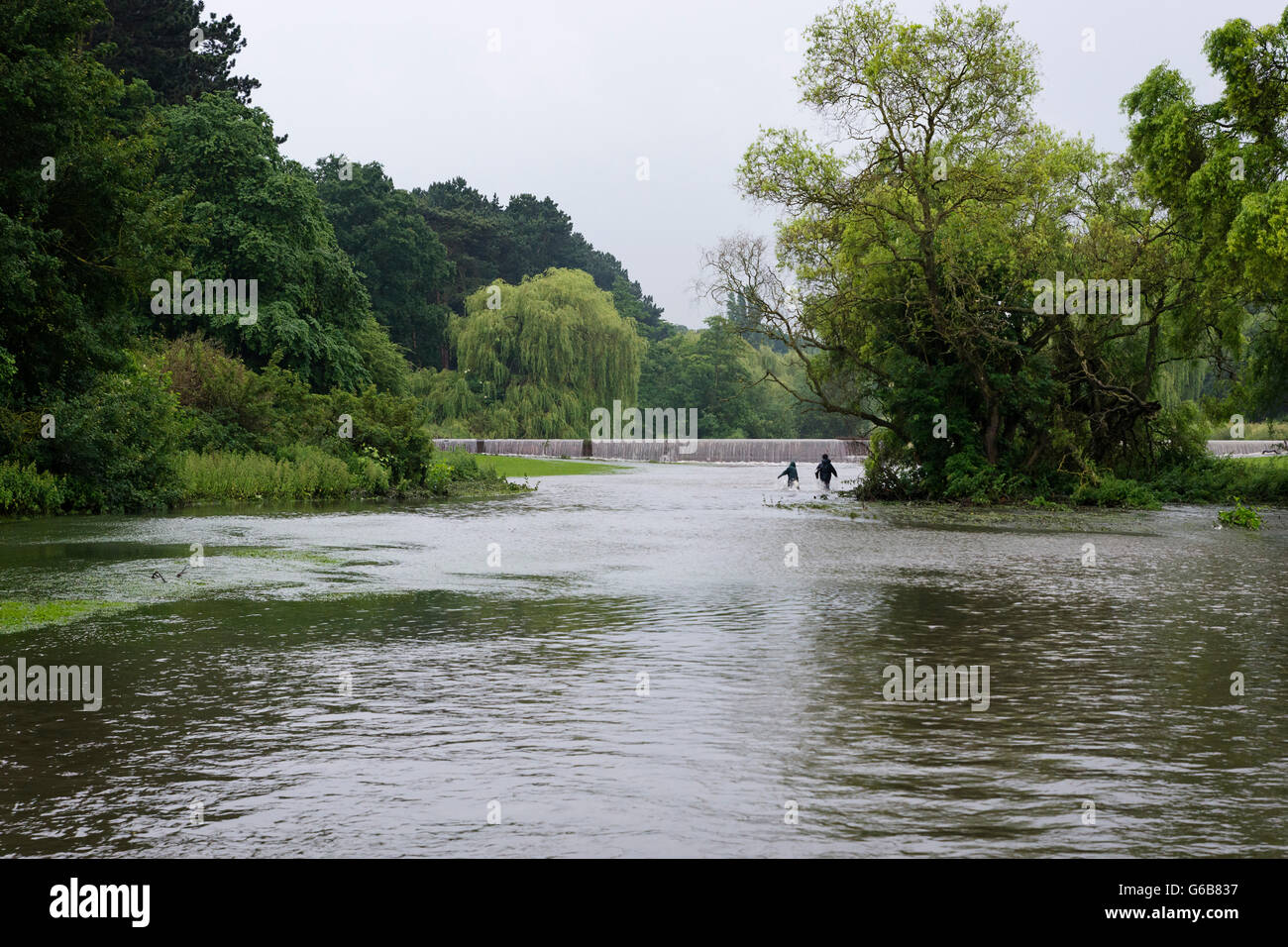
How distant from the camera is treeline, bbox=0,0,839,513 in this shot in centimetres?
2441

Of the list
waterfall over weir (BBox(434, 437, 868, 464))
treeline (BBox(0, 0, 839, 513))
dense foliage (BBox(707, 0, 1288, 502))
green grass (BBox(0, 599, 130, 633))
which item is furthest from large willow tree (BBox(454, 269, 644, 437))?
green grass (BBox(0, 599, 130, 633))

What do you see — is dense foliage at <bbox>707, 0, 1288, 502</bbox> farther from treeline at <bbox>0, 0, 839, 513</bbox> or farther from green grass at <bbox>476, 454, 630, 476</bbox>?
green grass at <bbox>476, 454, 630, 476</bbox>

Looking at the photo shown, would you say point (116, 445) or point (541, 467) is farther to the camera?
point (541, 467)

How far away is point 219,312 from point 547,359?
24.7 metres

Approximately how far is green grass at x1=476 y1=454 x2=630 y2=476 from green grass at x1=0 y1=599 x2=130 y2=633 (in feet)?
113

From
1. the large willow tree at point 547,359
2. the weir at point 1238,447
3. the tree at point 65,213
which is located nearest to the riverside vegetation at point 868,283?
the tree at point 65,213

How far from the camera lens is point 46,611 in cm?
1213

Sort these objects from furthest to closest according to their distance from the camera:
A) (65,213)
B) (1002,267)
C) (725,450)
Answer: (725,450) < (1002,267) < (65,213)

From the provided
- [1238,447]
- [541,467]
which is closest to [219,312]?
[541,467]

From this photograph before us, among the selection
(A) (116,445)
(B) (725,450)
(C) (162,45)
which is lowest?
(B) (725,450)

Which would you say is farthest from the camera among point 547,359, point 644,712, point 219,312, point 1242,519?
point 547,359

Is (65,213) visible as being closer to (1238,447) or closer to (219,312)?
(219,312)

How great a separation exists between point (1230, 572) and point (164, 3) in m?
50.8

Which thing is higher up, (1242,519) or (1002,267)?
(1002,267)
